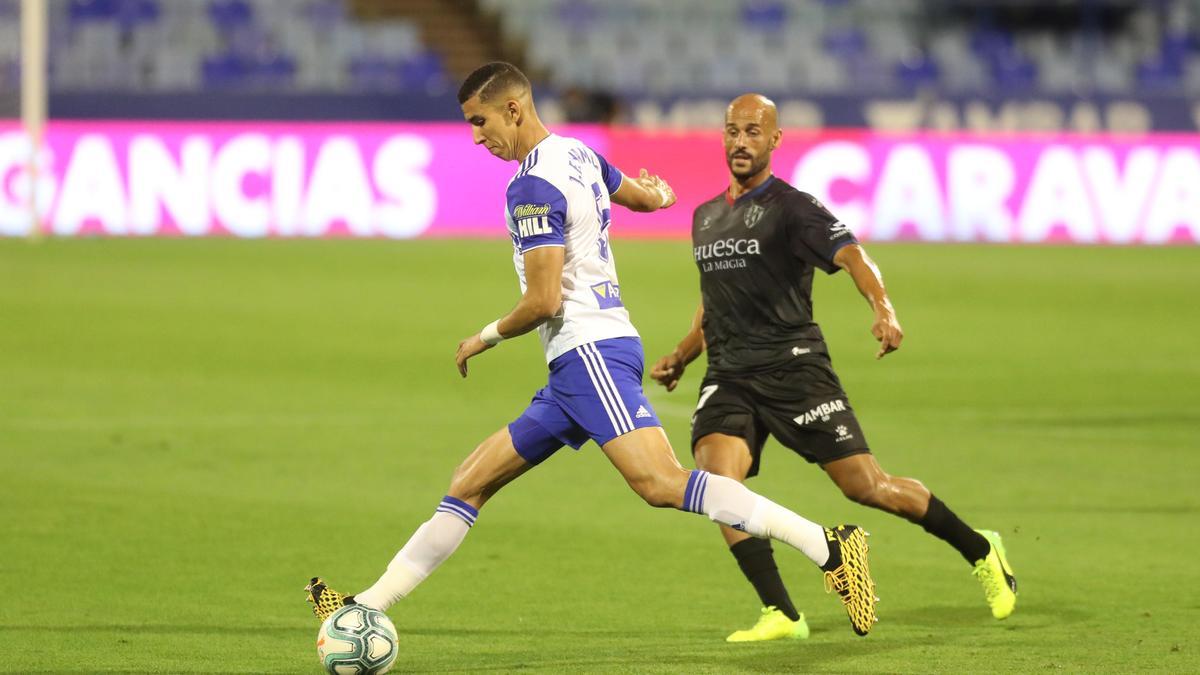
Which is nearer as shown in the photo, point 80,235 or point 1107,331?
point 1107,331

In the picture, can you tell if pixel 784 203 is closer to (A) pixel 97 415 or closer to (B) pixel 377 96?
(A) pixel 97 415

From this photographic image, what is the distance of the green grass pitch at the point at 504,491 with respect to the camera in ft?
21.7

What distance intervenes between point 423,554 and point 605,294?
1.02 meters

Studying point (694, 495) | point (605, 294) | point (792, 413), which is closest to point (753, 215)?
point (792, 413)

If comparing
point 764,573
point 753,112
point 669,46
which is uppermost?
point 669,46

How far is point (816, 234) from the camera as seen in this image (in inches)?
272

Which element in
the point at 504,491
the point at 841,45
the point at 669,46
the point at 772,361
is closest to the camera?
the point at 772,361

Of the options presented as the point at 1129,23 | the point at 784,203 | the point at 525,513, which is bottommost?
the point at 525,513

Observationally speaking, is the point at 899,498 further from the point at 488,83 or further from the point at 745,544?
the point at 488,83

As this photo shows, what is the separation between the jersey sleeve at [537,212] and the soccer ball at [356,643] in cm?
125

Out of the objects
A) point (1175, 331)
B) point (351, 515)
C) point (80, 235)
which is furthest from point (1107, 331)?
point (80, 235)

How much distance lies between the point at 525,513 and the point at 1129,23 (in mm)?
27586

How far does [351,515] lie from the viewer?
30.0ft

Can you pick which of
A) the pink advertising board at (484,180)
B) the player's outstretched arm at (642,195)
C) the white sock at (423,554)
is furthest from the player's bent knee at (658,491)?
the pink advertising board at (484,180)
